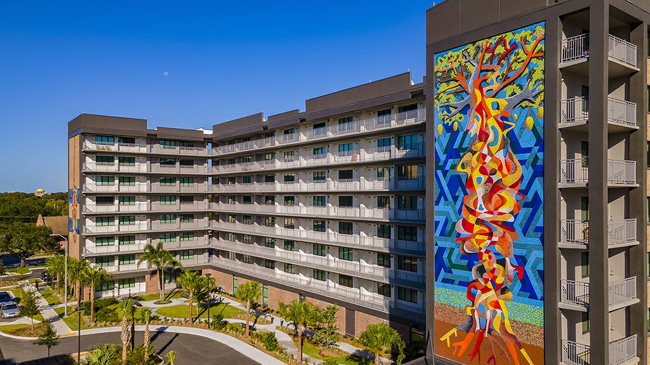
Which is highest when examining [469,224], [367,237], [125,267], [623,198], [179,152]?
[179,152]

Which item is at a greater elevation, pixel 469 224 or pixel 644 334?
pixel 469 224

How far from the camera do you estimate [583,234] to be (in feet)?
64.8

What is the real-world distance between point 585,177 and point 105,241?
5166 cm

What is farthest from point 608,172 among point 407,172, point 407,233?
point 407,233

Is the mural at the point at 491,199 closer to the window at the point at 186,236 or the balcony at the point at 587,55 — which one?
the balcony at the point at 587,55

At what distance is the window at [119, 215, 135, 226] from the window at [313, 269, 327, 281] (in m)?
25.9

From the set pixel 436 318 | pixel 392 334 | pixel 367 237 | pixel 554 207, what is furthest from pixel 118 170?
pixel 554 207

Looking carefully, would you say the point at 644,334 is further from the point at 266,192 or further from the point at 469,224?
the point at 266,192

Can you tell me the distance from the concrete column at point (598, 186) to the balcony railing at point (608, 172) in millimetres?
1234

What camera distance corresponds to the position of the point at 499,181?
2136 centimetres

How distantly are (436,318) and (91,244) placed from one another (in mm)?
43947

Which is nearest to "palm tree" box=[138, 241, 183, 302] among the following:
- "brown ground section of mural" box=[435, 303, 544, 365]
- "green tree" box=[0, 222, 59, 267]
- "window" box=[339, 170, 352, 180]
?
"window" box=[339, 170, 352, 180]

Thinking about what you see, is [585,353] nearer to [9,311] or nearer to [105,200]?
[9,311]

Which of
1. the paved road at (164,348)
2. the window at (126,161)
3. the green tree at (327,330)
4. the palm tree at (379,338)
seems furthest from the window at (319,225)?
the window at (126,161)
